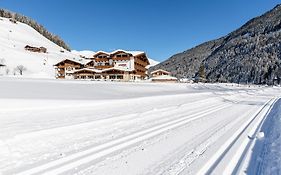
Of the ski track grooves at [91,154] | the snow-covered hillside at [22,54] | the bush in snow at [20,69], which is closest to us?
the ski track grooves at [91,154]

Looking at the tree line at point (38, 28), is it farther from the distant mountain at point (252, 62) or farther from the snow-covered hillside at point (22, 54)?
the distant mountain at point (252, 62)

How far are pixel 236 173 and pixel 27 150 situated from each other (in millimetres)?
4915

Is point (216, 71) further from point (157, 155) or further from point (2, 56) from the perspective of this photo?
point (157, 155)

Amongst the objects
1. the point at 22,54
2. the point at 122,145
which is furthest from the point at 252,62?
the point at 122,145

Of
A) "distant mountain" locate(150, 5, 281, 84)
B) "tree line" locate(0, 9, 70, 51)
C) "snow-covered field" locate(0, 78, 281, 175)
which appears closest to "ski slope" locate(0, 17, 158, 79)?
"tree line" locate(0, 9, 70, 51)

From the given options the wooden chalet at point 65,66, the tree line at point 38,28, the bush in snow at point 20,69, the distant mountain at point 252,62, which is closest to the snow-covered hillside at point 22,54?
the bush in snow at point 20,69

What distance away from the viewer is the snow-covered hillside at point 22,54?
10200 cm

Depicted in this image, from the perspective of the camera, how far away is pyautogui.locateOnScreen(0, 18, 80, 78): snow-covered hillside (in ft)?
335

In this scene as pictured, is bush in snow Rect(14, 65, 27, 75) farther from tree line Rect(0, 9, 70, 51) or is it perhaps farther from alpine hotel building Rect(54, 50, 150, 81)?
tree line Rect(0, 9, 70, 51)

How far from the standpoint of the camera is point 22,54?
117438mm

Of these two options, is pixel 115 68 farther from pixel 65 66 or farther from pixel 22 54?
pixel 22 54

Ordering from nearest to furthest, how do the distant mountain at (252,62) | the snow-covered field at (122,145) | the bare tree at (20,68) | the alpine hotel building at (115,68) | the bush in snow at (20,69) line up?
1. the snow-covered field at (122,145)
2. the alpine hotel building at (115,68)
3. the bush in snow at (20,69)
4. the bare tree at (20,68)
5. the distant mountain at (252,62)

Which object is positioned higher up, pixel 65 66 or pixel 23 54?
pixel 23 54

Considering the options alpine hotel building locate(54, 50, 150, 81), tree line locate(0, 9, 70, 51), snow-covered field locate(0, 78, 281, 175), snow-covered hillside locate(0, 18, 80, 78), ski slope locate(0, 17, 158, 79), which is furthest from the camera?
tree line locate(0, 9, 70, 51)
